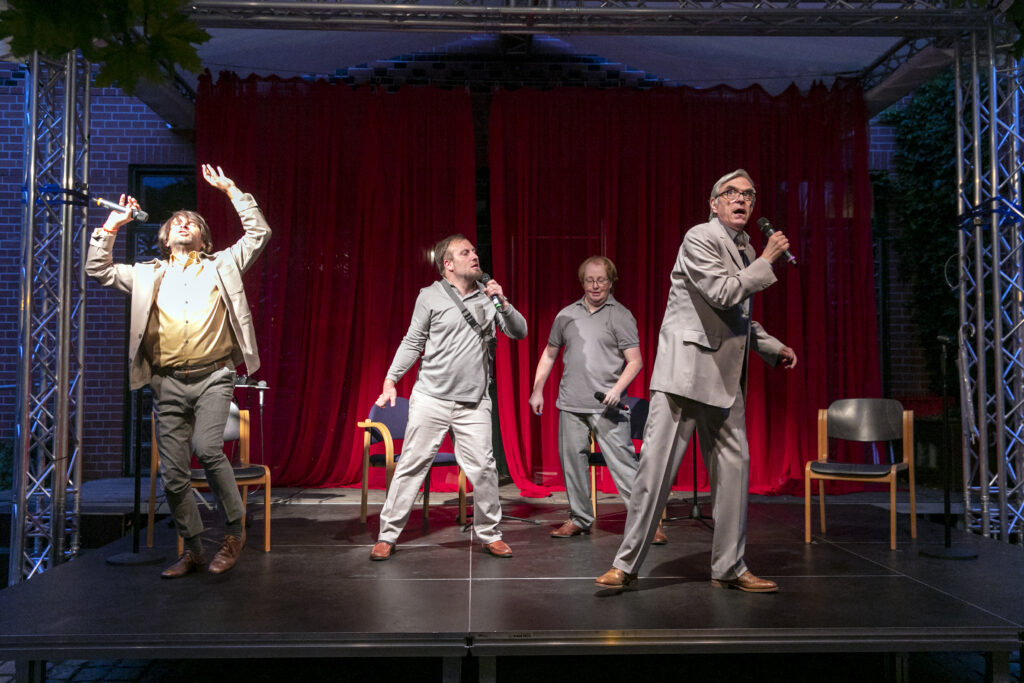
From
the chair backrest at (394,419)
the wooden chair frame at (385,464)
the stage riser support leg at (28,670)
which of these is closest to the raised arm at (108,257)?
the wooden chair frame at (385,464)

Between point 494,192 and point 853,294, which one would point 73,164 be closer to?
point 494,192

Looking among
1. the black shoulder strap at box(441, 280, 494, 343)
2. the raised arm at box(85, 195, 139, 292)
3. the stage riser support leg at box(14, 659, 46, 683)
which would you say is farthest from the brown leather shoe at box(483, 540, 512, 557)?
the raised arm at box(85, 195, 139, 292)

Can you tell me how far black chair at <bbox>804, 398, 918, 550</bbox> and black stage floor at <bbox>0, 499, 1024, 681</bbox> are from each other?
12.4 inches

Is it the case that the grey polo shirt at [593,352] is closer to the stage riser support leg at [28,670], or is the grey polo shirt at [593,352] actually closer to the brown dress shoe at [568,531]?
the brown dress shoe at [568,531]

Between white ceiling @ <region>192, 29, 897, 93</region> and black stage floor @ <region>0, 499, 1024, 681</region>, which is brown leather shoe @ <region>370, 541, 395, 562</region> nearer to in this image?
black stage floor @ <region>0, 499, 1024, 681</region>

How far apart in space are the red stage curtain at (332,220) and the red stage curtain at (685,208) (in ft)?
1.88

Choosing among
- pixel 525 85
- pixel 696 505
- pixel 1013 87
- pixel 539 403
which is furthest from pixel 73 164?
pixel 1013 87

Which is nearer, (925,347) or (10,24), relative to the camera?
(10,24)

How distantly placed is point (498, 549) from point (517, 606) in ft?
3.08

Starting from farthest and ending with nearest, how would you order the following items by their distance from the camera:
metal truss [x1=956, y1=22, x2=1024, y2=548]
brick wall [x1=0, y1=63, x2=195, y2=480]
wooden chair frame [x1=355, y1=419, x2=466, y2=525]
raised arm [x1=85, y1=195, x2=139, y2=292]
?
brick wall [x1=0, y1=63, x2=195, y2=480] → metal truss [x1=956, y1=22, x2=1024, y2=548] → wooden chair frame [x1=355, y1=419, x2=466, y2=525] → raised arm [x1=85, y1=195, x2=139, y2=292]

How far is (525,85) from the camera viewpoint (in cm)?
692

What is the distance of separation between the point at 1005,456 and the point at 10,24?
5425mm

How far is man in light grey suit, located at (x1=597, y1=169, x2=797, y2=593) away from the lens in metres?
3.10

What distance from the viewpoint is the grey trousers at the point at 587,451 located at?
4.35 meters
